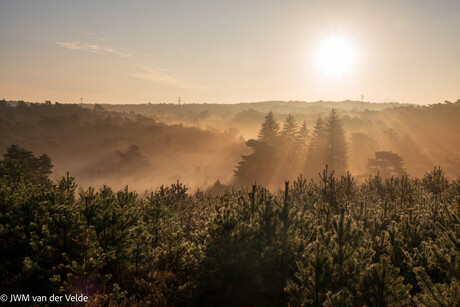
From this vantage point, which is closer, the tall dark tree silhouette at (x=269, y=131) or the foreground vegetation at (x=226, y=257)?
the foreground vegetation at (x=226, y=257)

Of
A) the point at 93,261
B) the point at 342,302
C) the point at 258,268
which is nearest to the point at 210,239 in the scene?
the point at 258,268

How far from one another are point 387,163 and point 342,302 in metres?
59.9

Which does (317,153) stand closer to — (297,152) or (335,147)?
(335,147)

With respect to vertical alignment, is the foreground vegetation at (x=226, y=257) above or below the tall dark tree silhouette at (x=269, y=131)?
below

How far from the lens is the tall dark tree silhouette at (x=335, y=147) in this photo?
6150cm

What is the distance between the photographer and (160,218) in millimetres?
13953

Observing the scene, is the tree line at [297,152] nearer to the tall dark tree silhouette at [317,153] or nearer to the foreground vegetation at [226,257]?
the tall dark tree silhouette at [317,153]

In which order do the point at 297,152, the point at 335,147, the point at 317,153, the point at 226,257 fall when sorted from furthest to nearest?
the point at 297,152 → the point at 317,153 → the point at 335,147 → the point at 226,257

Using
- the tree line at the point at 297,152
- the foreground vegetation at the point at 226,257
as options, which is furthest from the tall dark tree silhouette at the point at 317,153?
the foreground vegetation at the point at 226,257

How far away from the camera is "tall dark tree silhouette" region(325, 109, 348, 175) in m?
61.5

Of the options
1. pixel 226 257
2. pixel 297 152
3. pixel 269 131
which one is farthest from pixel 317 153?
pixel 226 257

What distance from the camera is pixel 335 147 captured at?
205 feet

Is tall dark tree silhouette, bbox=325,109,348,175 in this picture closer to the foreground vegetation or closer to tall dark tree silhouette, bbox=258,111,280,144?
tall dark tree silhouette, bbox=258,111,280,144

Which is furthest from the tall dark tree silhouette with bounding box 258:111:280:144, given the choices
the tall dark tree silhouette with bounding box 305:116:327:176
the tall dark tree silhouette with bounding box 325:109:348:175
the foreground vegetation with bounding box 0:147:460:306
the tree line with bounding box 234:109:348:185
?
the foreground vegetation with bounding box 0:147:460:306
